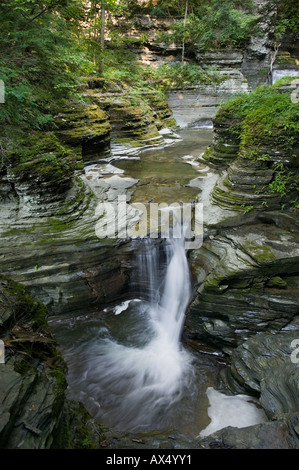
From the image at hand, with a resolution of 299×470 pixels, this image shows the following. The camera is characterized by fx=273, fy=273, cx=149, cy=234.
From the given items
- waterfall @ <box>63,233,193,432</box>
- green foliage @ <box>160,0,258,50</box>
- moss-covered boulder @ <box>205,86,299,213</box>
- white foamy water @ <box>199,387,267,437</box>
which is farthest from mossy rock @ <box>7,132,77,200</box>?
green foliage @ <box>160,0,258,50</box>

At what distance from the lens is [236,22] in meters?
22.7

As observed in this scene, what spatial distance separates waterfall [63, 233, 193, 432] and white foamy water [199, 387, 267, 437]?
0.65m

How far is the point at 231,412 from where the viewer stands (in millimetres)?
5086

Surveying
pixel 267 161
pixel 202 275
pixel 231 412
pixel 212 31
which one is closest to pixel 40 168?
pixel 202 275

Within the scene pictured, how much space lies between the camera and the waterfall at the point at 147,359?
212 inches

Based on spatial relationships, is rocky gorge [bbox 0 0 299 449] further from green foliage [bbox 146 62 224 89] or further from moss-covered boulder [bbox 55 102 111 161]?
green foliage [bbox 146 62 224 89]

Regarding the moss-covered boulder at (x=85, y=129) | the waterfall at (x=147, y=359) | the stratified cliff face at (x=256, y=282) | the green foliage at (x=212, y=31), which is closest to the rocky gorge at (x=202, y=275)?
the stratified cliff face at (x=256, y=282)

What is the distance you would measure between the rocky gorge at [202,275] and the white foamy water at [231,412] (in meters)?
0.16

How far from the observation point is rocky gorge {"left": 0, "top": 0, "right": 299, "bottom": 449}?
3678 millimetres

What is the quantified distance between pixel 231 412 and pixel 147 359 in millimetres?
2112

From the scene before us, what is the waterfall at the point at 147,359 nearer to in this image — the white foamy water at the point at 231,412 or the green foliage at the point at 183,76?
the white foamy water at the point at 231,412

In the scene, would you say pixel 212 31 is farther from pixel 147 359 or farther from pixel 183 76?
pixel 147 359
